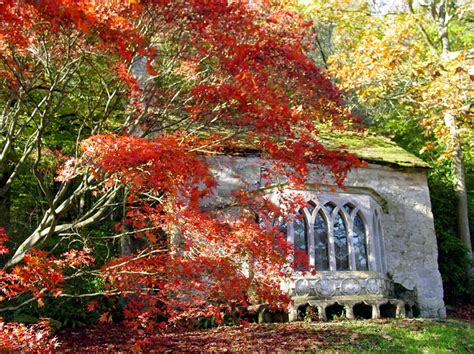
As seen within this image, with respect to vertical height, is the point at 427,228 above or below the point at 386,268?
above

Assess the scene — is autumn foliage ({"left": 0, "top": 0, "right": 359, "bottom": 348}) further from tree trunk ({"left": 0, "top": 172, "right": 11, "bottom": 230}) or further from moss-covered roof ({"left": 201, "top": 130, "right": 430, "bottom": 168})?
tree trunk ({"left": 0, "top": 172, "right": 11, "bottom": 230})

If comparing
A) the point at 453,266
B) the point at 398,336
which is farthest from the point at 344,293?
the point at 453,266

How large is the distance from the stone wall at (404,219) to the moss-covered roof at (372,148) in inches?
9.2

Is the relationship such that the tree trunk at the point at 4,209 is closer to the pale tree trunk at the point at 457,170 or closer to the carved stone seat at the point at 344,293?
the carved stone seat at the point at 344,293

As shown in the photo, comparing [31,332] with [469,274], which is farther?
[469,274]

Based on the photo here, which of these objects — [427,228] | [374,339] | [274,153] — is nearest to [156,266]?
[274,153]

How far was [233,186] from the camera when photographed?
10992mm

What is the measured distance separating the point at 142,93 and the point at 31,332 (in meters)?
3.35

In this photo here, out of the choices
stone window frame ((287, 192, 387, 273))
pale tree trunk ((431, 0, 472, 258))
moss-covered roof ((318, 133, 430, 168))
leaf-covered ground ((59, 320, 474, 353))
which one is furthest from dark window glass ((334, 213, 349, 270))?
pale tree trunk ((431, 0, 472, 258))

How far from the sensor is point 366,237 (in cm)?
1088

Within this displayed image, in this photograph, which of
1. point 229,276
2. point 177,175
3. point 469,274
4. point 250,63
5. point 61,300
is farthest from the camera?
point 469,274

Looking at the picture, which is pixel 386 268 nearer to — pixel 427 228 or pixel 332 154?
pixel 427 228

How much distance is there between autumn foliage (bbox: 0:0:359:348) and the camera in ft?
16.3

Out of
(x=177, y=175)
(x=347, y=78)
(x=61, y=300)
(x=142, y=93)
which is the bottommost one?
(x=61, y=300)
